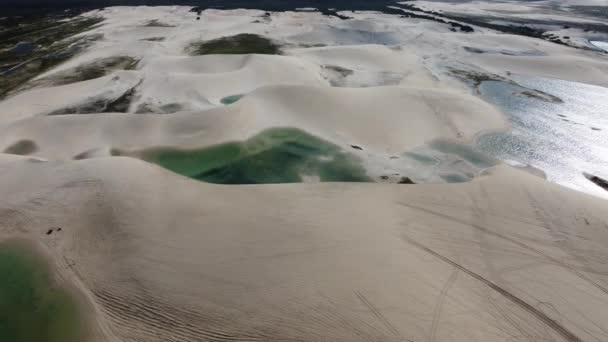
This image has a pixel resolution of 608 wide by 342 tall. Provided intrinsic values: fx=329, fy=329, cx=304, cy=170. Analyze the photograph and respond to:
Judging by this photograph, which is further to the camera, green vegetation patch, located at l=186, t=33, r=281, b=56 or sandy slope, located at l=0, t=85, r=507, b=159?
green vegetation patch, located at l=186, t=33, r=281, b=56

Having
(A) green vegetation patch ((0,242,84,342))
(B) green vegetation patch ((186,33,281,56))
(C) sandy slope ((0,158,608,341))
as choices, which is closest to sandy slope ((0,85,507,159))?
(C) sandy slope ((0,158,608,341))

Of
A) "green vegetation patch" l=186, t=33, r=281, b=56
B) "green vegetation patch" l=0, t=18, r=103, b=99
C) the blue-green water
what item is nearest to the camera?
the blue-green water

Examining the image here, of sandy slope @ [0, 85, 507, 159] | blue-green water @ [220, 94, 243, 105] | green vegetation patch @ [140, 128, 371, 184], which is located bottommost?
green vegetation patch @ [140, 128, 371, 184]

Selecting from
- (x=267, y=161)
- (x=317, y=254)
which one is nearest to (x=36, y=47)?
(x=267, y=161)

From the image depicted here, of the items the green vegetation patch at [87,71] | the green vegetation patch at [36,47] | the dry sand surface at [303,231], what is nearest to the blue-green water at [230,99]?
the dry sand surface at [303,231]

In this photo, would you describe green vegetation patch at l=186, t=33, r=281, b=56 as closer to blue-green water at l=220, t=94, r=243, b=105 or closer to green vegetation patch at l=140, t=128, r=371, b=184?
blue-green water at l=220, t=94, r=243, b=105
